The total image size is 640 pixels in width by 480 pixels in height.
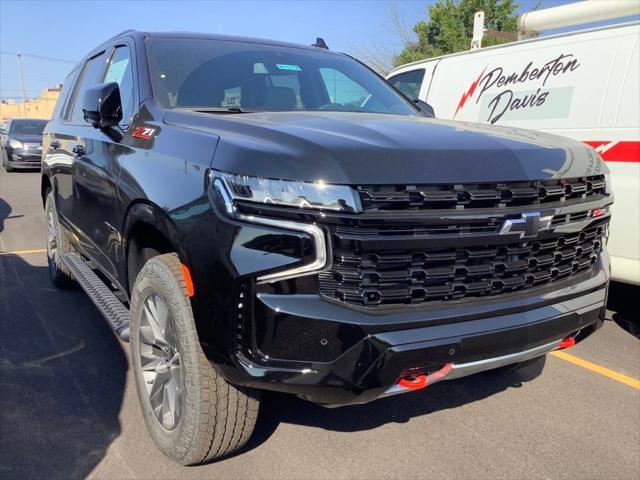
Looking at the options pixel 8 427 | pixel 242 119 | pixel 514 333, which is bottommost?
pixel 8 427

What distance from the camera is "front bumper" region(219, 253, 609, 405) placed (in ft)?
6.43

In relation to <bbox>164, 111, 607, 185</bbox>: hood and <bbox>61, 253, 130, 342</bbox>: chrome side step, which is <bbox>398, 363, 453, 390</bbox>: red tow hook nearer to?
<bbox>164, 111, 607, 185</bbox>: hood

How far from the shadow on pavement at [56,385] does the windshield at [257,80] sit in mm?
1683

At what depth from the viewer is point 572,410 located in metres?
3.26

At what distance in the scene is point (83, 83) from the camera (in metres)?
4.70

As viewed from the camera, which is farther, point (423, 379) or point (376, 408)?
point (376, 408)

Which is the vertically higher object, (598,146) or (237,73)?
(237,73)

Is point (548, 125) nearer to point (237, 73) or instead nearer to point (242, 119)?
point (237, 73)

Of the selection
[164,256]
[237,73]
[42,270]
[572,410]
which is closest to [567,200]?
[572,410]

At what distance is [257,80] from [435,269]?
1822 millimetres

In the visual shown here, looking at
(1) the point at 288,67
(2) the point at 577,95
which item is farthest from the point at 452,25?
(1) the point at 288,67

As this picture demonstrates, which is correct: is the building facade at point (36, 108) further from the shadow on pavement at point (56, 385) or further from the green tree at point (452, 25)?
the shadow on pavement at point (56, 385)

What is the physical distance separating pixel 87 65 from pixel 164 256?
2995mm

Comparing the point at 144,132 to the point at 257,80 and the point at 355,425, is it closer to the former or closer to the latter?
the point at 257,80
